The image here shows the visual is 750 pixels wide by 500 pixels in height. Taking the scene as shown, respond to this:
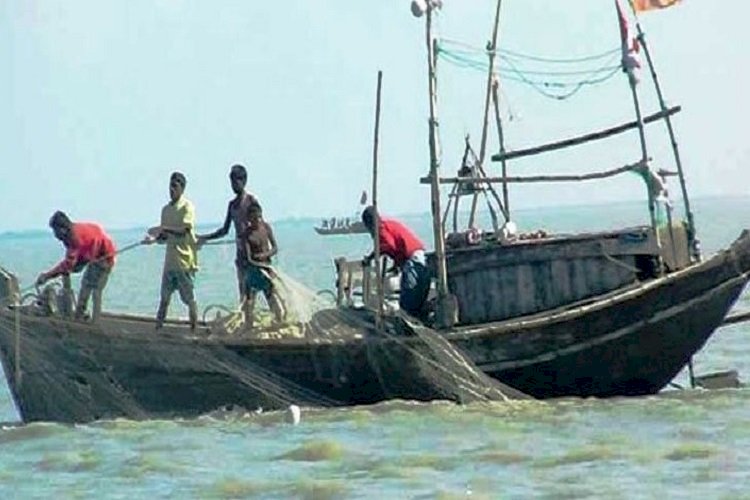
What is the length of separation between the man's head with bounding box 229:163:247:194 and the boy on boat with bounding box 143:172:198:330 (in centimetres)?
47

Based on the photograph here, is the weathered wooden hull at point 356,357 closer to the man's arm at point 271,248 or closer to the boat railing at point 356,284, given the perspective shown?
the boat railing at point 356,284

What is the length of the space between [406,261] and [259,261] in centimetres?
129

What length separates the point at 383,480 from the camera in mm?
15844

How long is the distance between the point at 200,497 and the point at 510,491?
2248mm

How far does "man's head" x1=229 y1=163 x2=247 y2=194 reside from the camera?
1814 cm

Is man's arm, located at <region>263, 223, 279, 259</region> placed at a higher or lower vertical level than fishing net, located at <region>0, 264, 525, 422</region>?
higher

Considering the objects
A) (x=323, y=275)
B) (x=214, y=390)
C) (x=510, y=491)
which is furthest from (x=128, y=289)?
(x=510, y=491)

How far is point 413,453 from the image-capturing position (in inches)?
662

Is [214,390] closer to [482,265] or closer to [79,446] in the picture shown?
[79,446]

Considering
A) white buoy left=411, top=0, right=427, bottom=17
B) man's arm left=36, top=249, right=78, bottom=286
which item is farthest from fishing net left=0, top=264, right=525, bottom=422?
white buoy left=411, top=0, right=427, bottom=17

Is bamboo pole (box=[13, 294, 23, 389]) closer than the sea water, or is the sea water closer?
the sea water

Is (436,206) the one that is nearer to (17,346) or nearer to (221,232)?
(221,232)

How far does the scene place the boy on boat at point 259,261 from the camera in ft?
60.4

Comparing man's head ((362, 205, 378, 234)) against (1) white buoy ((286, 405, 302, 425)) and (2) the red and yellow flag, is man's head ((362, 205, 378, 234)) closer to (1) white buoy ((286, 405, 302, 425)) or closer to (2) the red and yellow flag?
(1) white buoy ((286, 405, 302, 425))
